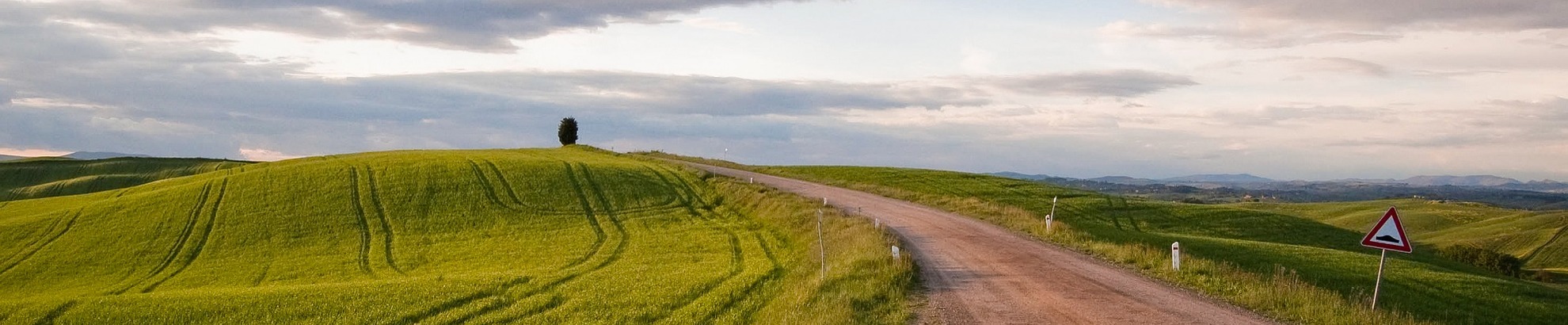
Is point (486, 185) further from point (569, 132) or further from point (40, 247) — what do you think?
point (569, 132)

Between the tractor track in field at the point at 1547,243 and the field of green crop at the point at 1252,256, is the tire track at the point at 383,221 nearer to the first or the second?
Result: the field of green crop at the point at 1252,256

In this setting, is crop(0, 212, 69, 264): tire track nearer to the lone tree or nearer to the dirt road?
the dirt road

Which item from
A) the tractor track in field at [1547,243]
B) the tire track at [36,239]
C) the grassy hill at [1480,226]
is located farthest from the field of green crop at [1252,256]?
the tractor track in field at [1547,243]

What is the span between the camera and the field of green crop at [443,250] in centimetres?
2261

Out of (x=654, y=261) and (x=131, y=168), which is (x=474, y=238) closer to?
(x=654, y=261)

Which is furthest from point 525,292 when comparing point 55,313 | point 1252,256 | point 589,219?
point 1252,256

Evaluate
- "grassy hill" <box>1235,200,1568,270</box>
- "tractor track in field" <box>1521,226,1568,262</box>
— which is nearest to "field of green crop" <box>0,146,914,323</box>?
"grassy hill" <box>1235,200,1568,270</box>

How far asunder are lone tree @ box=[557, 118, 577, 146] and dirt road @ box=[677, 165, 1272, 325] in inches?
2900

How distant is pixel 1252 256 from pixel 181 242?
4411 centimetres

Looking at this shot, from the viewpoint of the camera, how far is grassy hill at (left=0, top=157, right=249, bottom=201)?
256ft

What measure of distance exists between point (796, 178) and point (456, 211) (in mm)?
24064

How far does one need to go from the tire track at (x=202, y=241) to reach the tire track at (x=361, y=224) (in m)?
5.99

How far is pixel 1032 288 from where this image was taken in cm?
2012

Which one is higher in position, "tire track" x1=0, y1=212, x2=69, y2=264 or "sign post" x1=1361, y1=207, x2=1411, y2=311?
"sign post" x1=1361, y1=207, x2=1411, y2=311
